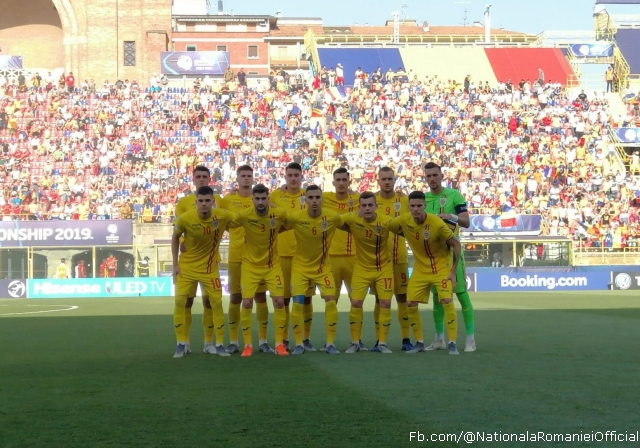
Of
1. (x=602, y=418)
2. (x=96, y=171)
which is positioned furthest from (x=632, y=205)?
(x=602, y=418)

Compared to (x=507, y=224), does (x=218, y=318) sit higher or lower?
lower

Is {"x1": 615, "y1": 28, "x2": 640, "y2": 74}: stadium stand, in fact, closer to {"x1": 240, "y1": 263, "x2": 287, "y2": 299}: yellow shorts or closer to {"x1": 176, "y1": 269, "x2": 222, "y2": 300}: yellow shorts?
{"x1": 240, "y1": 263, "x2": 287, "y2": 299}: yellow shorts

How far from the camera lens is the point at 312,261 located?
1217cm

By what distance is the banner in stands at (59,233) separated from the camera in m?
34.2

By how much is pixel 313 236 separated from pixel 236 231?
4.12ft

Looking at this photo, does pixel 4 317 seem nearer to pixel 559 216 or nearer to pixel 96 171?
pixel 96 171

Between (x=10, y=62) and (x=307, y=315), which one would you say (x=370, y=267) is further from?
(x=10, y=62)

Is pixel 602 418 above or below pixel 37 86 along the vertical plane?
below

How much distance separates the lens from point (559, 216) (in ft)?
126

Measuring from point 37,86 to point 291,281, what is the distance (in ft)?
119

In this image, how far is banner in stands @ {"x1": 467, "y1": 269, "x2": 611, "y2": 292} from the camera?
118 ft

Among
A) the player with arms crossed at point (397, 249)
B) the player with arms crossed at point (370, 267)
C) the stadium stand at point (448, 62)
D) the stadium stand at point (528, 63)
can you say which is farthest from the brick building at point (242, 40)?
the player with arms crossed at point (370, 267)

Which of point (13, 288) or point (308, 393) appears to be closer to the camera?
point (308, 393)

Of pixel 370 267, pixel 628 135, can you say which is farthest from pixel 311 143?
pixel 370 267
